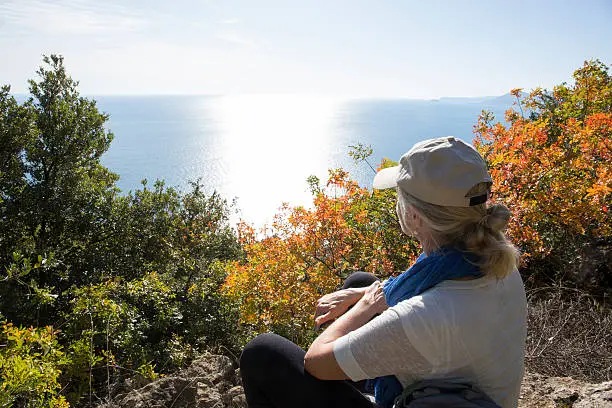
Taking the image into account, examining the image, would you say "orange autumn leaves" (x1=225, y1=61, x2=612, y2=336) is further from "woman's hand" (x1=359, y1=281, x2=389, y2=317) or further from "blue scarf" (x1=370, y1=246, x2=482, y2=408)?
"blue scarf" (x1=370, y1=246, x2=482, y2=408)

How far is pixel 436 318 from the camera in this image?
53.9 inches

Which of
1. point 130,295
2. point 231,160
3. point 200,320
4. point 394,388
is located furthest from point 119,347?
point 231,160

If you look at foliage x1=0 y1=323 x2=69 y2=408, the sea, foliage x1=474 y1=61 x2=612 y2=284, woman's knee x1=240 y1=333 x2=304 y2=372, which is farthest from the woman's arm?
the sea

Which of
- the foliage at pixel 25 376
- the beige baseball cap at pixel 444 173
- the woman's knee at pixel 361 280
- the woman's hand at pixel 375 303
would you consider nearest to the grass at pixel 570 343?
the woman's knee at pixel 361 280

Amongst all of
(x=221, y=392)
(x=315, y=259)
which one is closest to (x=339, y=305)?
(x=221, y=392)

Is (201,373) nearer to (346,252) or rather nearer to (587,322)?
(346,252)

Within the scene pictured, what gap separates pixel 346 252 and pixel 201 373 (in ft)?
9.95

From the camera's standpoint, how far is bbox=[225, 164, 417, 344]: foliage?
586 cm

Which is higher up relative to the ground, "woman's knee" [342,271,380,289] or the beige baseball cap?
the beige baseball cap

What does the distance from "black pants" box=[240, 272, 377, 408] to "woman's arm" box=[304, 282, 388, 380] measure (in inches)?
2.8

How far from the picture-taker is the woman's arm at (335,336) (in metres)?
1.60

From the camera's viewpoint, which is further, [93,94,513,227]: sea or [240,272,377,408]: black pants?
[93,94,513,227]: sea

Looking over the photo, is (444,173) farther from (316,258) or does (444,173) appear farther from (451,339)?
(316,258)

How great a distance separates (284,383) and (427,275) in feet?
2.41
